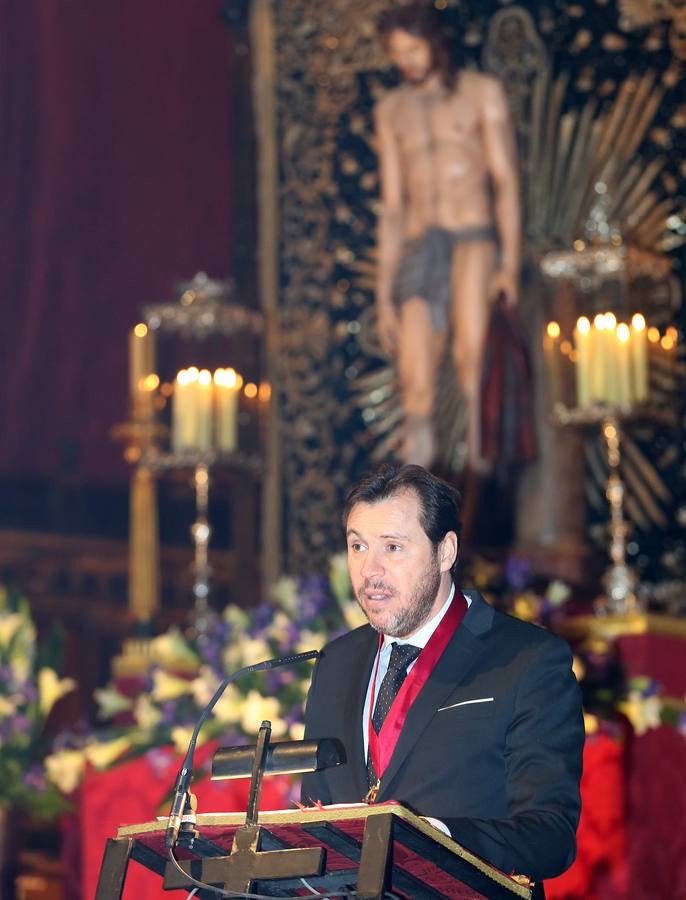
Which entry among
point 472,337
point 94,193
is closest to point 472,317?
point 472,337

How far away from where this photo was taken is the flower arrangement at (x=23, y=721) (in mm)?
5336

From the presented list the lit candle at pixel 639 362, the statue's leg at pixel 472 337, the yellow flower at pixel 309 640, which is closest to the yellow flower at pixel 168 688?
the yellow flower at pixel 309 640

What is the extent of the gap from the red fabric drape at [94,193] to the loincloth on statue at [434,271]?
47.7 inches

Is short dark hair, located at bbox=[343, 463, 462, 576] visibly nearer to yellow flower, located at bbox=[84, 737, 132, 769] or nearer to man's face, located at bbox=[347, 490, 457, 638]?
man's face, located at bbox=[347, 490, 457, 638]

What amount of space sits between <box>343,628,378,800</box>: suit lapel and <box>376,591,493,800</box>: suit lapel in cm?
7

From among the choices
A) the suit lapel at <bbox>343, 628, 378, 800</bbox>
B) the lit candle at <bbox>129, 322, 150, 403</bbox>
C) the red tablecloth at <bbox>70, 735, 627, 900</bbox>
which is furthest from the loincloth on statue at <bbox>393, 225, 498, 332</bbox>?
the suit lapel at <bbox>343, 628, 378, 800</bbox>

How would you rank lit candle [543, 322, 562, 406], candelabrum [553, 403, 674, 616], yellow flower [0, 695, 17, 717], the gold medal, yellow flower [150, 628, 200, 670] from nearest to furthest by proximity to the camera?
1. the gold medal
2. yellow flower [150, 628, 200, 670]
3. yellow flower [0, 695, 17, 717]
4. candelabrum [553, 403, 674, 616]
5. lit candle [543, 322, 562, 406]

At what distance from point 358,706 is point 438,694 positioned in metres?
0.17

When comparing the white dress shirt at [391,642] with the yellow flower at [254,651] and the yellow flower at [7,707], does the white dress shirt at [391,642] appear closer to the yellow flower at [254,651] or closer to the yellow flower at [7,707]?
the yellow flower at [254,651]

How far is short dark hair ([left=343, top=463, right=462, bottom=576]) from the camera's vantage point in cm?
281

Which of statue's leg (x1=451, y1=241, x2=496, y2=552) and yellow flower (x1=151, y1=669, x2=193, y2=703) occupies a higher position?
statue's leg (x1=451, y1=241, x2=496, y2=552)

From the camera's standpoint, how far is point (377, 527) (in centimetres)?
277

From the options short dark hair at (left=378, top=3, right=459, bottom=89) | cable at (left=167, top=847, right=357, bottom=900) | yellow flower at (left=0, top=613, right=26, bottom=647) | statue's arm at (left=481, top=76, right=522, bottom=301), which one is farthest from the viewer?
short dark hair at (left=378, top=3, right=459, bottom=89)

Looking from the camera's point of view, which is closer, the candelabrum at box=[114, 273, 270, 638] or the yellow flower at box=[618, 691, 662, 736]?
the yellow flower at box=[618, 691, 662, 736]
